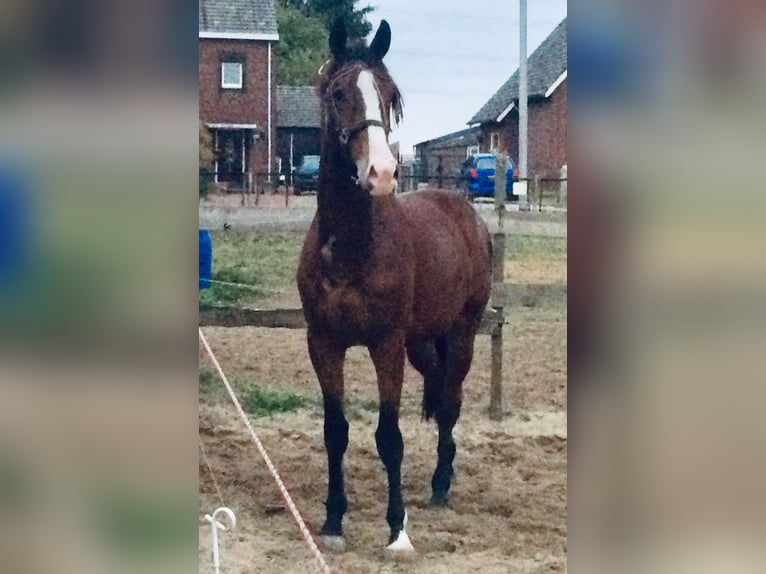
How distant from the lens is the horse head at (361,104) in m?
3.36

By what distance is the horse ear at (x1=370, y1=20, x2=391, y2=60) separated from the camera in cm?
337

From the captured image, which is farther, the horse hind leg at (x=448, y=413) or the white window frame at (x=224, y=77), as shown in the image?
the horse hind leg at (x=448, y=413)

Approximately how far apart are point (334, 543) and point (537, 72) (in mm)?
1621

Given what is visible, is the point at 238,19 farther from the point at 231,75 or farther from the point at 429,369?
the point at 429,369

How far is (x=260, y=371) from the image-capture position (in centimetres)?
348

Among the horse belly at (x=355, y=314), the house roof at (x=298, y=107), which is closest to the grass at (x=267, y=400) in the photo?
the horse belly at (x=355, y=314)

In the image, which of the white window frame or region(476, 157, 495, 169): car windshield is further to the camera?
region(476, 157, 495, 169): car windshield

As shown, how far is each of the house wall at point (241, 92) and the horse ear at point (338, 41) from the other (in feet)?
0.76

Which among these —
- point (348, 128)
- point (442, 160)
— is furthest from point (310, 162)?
point (442, 160)

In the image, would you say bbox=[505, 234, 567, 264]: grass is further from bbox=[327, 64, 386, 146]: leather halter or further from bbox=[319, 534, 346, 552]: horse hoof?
bbox=[319, 534, 346, 552]: horse hoof

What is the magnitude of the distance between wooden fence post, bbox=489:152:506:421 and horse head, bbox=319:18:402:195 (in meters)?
0.37
